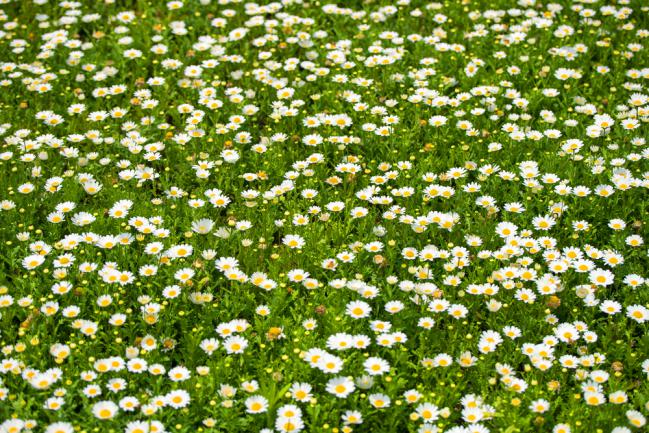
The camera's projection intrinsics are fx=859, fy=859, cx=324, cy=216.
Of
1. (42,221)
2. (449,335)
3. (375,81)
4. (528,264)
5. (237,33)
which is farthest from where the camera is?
(237,33)

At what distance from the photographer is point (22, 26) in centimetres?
648

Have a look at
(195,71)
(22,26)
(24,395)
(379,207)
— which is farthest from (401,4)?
(24,395)

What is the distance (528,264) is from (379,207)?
996 millimetres

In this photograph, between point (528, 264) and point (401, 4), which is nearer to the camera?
point (528, 264)

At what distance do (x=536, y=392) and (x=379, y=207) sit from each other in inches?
64.7

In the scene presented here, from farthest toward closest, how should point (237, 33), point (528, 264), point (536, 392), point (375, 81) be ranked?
point (237, 33), point (375, 81), point (528, 264), point (536, 392)

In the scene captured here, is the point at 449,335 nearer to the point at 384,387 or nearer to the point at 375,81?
the point at 384,387

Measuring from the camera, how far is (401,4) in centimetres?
671

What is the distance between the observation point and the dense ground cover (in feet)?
12.2

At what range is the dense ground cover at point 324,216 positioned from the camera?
147 inches

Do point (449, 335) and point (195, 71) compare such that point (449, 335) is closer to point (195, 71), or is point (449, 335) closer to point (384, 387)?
point (384, 387)

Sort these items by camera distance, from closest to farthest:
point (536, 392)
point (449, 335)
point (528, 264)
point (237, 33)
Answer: point (536, 392) → point (449, 335) → point (528, 264) → point (237, 33)

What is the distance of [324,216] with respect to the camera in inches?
183

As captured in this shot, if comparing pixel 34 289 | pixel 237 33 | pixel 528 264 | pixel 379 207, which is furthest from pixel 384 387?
pixel 237 33
